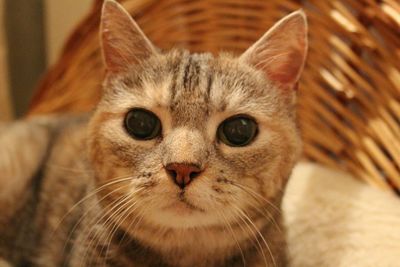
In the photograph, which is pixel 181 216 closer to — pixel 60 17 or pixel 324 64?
pixel 324 64

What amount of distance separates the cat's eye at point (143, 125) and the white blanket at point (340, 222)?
515 mm

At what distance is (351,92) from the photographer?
137 cm

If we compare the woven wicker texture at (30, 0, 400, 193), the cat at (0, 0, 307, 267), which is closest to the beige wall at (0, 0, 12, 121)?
the woven wicker texture at (30, 0, 400, 193)

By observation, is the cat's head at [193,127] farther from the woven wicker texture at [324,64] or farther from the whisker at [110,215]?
the woven wicker texture at [324,64]

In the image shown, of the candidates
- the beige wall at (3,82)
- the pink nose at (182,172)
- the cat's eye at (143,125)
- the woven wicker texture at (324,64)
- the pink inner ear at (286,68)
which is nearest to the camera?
the pink nose at (182,172)

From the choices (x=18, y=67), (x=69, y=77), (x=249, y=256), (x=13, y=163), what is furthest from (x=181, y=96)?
(x=18, y=67)

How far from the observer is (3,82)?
7.30ft

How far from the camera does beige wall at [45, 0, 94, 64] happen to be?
87.4 inches

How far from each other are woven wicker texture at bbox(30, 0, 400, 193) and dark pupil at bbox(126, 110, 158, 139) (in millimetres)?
467

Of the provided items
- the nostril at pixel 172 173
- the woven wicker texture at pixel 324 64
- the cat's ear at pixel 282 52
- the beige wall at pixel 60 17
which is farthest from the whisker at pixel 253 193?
the beige wall at pixel 60 17

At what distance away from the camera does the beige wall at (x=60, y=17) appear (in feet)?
7.29

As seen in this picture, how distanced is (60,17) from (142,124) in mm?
1540

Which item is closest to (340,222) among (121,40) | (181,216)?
(181,216)

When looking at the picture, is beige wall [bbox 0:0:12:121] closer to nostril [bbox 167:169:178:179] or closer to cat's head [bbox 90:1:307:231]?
cat's head [bbox 90:1:307:231]
